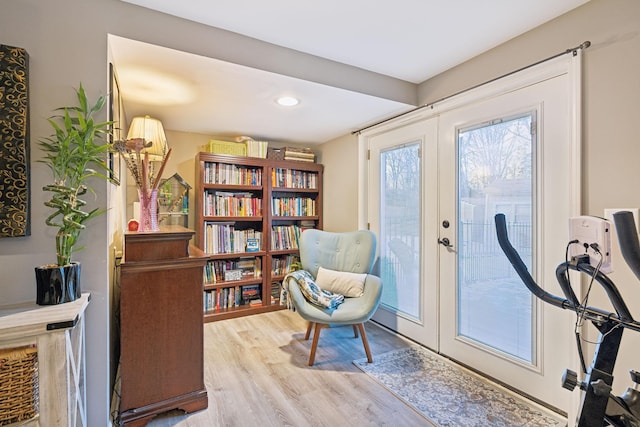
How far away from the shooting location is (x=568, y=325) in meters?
1.65

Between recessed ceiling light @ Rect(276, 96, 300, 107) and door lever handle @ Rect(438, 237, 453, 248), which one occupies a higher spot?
recessed ceiling light @ Rect(276, 96, 300, 107)

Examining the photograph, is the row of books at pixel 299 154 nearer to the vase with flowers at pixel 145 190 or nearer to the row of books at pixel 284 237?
the row of books at pixel 284 237

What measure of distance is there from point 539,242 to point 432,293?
2.94ft

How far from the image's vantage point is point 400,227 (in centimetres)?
277

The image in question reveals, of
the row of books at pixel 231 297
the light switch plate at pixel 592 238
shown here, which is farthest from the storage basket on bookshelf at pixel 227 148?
the light switch plate at pixel 592 238

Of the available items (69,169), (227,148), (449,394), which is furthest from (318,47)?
(449,394)

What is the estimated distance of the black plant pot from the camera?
47.0 inches

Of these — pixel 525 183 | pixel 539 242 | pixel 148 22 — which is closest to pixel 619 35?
pixel 525 183

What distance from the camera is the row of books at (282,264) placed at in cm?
360

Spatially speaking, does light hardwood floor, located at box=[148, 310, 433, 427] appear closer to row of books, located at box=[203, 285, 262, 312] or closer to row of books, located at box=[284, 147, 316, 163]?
row of books, located at box=[203, 285, 262, 312]

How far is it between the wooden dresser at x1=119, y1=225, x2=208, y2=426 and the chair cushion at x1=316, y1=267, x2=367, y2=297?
4.01 feet

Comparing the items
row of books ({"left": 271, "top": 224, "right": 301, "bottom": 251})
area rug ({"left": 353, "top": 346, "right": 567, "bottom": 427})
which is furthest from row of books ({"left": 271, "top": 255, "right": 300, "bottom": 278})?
area rug ({"left": 353, "top": 346, "right": 567, "bottom": 427})

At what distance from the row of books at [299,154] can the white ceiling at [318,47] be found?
2.97 feet

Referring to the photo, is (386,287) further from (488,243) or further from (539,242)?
(539,242)
